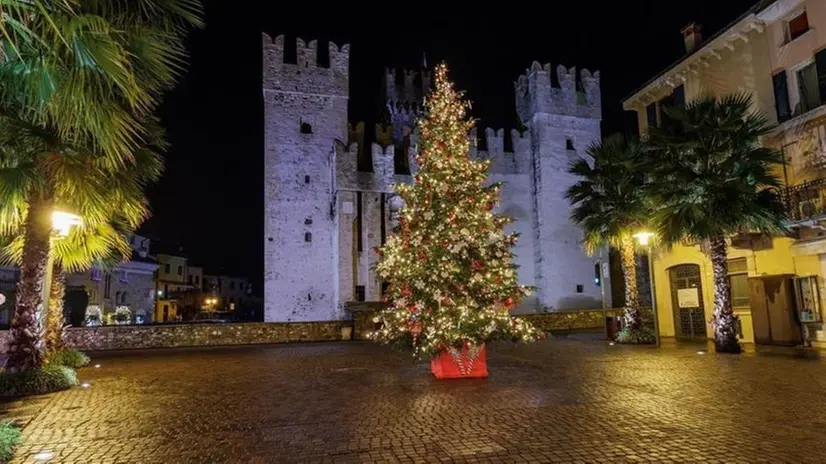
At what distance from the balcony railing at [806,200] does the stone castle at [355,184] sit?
17.1 meters

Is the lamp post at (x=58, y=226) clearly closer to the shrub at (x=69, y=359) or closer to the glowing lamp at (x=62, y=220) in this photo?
the glowing lamp at (x=62, y=220)

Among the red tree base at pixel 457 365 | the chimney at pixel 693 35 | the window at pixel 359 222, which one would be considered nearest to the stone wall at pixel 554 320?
the window at pixel 359 222

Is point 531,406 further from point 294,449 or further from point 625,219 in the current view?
point 625,219

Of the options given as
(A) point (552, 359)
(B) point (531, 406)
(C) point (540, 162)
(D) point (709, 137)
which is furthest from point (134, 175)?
(C) point (540, 162)

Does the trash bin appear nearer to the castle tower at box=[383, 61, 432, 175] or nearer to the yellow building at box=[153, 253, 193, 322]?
the castle tower at box=[383, 61, 432, 175]

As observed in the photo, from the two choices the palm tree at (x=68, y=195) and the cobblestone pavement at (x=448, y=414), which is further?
the palm tree at (x=68, y=195)

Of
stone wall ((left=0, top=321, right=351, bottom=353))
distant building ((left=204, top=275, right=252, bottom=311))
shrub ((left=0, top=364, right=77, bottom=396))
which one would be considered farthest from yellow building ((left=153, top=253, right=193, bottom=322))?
shrub ((left=0, top=364, right=77, bottom=396))

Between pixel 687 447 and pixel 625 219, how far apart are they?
13.3 m

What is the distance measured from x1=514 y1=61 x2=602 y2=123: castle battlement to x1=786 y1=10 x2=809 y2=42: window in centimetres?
→ 1979

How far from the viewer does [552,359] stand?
531 inches

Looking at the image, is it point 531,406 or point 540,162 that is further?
point 540,162

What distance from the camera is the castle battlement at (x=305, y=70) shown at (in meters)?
33.1

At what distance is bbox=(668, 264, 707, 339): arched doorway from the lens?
1867 cm

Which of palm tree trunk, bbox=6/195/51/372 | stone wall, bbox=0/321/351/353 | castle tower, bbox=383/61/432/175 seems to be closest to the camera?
palm tree trunk, bbox=6/195/51/372
